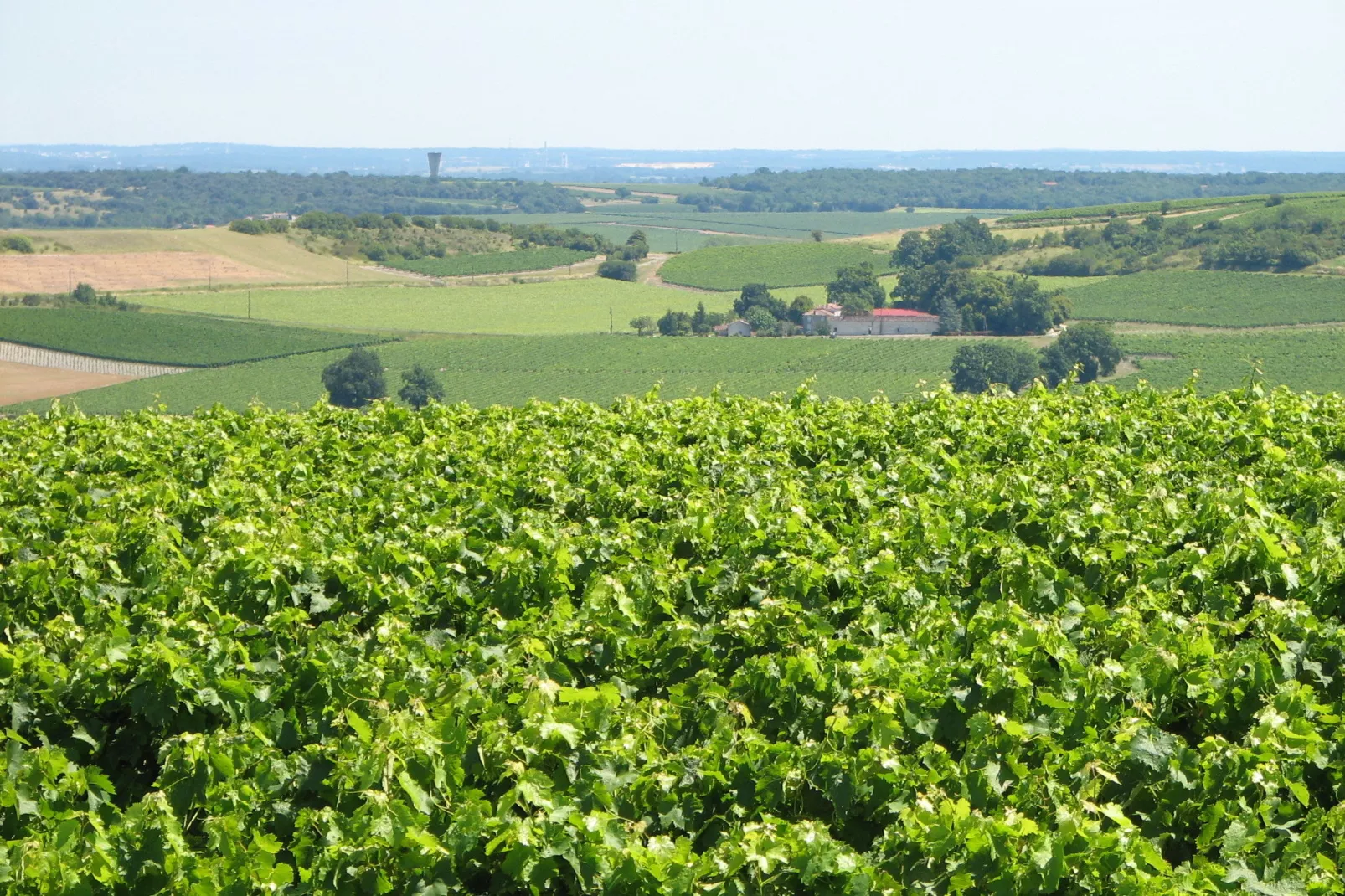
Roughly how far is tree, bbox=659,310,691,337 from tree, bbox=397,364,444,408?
26620mm

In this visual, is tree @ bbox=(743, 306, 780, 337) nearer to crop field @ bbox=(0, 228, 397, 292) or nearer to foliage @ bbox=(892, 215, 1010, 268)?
foliage @ bbox=(892, 215, 1010, 268)

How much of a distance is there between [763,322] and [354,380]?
3687 centimetres

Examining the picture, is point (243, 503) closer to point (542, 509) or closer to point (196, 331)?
point (542, 509)

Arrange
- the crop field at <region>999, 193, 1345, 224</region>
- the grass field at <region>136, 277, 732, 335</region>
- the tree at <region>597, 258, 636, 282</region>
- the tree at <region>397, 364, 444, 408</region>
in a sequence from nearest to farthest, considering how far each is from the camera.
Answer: the tree at <region>397, 364, 444, 408</region>, the grass field at <region>136, 277, 732, 335</region>, the crop field at <region>999, 193, 1345, 224</region>, the tree at <region>597, 258, 636, 282</region>

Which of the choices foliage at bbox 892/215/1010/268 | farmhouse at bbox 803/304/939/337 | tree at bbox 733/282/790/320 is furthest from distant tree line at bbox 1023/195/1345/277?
tree at bbox 733/282/790/320

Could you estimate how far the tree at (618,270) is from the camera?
13362 cm

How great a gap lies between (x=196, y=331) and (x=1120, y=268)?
75608 mm

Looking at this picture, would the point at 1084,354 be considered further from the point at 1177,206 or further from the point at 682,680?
the point at 1177,206

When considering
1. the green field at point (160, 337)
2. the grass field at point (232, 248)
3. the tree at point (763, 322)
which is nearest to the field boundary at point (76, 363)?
the green field at point (160, 337)

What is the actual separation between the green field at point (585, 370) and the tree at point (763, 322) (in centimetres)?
677

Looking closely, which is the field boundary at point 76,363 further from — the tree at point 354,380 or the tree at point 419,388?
the tree at point 419,388

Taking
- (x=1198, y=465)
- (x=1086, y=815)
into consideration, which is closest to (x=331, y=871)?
(x=1086, y=815)

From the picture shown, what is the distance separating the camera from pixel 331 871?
6.06m

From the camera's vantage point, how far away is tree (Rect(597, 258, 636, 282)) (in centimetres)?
13362
